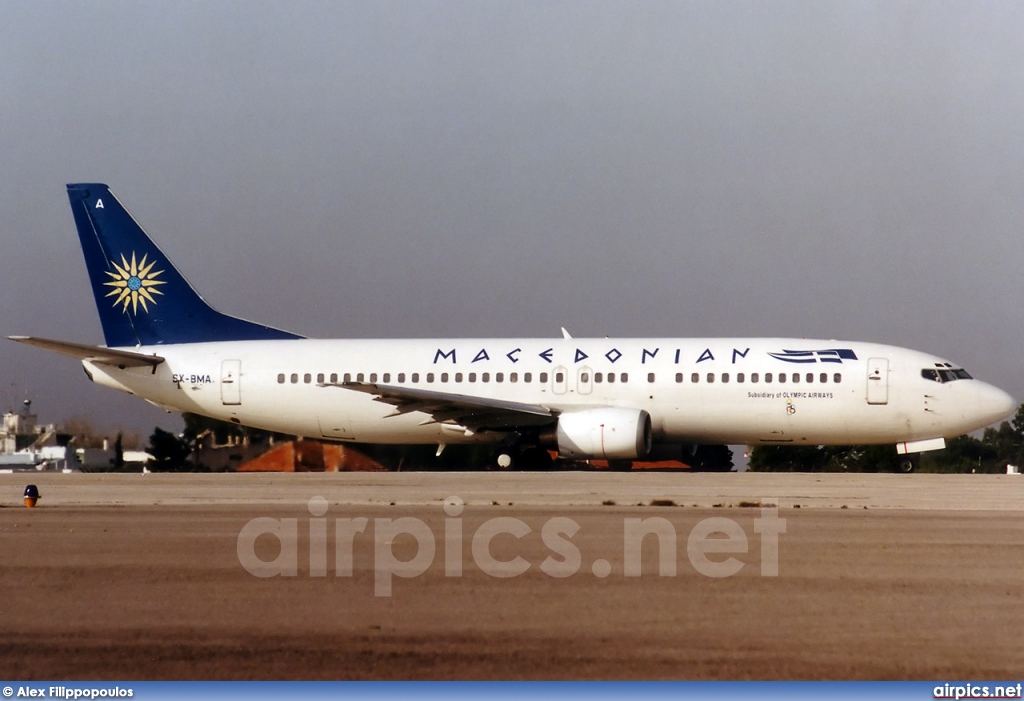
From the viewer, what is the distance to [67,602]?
793 centimetres

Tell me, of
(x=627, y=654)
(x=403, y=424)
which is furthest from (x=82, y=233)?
(x=627, y=654)

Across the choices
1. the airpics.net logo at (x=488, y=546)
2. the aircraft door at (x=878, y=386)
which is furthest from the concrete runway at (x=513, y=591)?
the aircraft door at (x=878, y=386)

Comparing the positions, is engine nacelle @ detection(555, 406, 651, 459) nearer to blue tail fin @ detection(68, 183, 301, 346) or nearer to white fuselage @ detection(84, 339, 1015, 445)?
white fuselage @ detection(84, 339, 1015, 445)

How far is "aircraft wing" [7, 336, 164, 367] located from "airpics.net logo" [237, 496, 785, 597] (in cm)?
1386

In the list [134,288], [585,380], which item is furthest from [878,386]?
[134,288]

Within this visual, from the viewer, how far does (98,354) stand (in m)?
26.8

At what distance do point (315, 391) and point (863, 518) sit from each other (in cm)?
1608

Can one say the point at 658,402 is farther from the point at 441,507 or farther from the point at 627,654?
the point at 627,654

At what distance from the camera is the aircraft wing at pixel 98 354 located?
25.3m

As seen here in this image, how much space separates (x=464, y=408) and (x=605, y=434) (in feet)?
10.1

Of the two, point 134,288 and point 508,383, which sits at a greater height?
point 134,288

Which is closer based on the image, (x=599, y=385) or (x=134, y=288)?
(x=599, y=385)

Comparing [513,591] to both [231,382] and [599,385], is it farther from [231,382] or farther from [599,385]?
[231,382]

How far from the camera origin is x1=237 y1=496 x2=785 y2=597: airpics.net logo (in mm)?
9203
